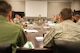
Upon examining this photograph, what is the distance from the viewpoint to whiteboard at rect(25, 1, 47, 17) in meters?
12.0

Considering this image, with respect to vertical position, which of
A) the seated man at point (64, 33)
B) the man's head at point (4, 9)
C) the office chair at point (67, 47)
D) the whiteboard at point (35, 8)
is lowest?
the office chair at point (67, 47)

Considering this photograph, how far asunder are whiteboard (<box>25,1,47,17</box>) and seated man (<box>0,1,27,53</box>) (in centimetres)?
1033

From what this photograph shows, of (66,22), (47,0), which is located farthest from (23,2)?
(66,22)

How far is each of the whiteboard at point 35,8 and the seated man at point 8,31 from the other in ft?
33.9

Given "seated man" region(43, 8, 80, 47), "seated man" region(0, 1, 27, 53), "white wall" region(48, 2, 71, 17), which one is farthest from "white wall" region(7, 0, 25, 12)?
"seated man" region(0, 1, 27, 53)

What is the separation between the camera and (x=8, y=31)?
162 centimetres

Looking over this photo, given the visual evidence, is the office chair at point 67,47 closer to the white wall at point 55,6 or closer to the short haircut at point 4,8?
the short haircut at point 4,8

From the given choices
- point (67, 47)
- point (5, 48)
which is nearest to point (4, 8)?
point (5, 48)

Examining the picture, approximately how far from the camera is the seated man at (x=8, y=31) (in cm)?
159

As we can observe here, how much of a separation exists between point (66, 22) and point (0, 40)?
35.4 inches

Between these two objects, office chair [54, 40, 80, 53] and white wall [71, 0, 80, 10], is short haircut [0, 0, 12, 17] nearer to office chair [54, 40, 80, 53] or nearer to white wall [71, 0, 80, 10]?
office chair [54, 40, 80, 53]

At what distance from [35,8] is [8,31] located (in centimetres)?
1056

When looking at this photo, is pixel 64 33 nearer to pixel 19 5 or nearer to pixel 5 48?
pixel 5 48

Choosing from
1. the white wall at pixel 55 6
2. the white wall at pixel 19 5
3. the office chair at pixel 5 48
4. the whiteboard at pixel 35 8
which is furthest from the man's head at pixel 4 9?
the white wall at pixel 55 6
